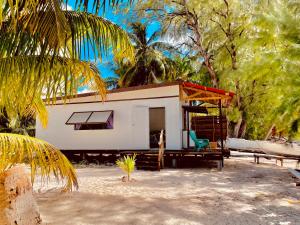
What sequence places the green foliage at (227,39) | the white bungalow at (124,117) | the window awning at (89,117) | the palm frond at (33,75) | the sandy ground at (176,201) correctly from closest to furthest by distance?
the palm frond at (33,75), the sandy ground at (176,201), the white bungalow at (124,117), the window awning at (89,117), the green foliage at (227,39)

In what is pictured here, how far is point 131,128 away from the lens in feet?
47.7

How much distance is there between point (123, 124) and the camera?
48.5ft

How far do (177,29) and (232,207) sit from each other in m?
15.5

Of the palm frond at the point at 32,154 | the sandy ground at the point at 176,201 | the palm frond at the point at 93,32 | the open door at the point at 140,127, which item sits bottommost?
the sandy ground at the point at 176,201

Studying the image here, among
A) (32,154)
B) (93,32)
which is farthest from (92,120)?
(32,154)

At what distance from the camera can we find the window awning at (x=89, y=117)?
48.6 feet

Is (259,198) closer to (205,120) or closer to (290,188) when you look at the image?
(290,188)

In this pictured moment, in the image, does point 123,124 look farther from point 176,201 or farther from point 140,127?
point 176,201

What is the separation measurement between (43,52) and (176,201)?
4485 millimetres

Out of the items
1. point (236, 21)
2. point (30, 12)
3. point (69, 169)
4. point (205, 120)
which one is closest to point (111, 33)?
point (30, 12)

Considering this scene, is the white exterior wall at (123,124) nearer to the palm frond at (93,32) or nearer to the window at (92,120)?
the window at (92,120)

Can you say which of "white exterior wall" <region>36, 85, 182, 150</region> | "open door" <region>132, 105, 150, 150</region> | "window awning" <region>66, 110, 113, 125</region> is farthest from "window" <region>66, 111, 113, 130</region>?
"open door" <region>132, 105, 150, 150</region>

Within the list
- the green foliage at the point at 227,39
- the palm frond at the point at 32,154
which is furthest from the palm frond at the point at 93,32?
the green foliage at the point at 227,39

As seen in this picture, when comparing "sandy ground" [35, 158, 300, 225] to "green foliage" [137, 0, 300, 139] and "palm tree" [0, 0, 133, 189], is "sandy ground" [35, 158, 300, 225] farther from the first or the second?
"green foliage" [137, 0, 300, 139]
